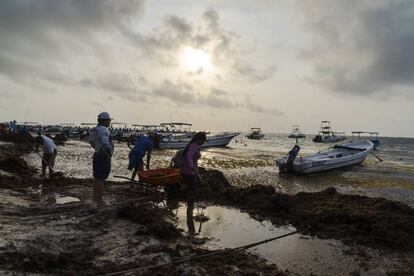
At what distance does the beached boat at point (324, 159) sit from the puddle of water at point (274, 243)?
434 inches

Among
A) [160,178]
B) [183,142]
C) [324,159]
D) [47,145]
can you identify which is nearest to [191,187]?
[160,178]

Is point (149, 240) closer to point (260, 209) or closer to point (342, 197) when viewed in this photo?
point (260, 209)

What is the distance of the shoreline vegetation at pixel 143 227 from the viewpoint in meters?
5.55

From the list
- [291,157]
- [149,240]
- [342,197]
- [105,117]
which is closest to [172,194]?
[105,117]

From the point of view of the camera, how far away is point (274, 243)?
7254 millimetres

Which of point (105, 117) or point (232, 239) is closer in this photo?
point (232, 239)

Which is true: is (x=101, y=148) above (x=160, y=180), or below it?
above

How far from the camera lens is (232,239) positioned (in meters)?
7.42

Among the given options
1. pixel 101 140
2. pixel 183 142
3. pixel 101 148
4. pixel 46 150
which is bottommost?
pixel 183 142

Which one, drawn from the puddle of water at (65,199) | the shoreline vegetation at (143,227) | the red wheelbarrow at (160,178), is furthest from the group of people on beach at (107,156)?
the red wheelbarrow at (160,178)

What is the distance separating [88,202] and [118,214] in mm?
1557

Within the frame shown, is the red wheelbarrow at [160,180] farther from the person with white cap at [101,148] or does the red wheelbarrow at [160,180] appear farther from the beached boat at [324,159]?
the beached boat at [324,159]

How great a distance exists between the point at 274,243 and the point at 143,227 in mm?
2714

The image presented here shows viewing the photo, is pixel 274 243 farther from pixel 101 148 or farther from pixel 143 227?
pixel 101 148
